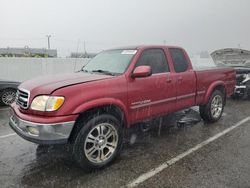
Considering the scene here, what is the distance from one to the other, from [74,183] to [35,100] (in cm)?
125

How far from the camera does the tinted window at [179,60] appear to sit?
487 cm

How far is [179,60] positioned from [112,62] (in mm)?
1568

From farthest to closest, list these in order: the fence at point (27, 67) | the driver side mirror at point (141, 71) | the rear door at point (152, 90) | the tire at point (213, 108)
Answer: the fence at point (27, 67), the tire at point (213, 108), the rear door at point (152, 90), the driver side mirror at point (141, 71)

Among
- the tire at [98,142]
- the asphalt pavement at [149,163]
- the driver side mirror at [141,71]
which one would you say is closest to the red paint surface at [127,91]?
the driver side mirror at [141,71]

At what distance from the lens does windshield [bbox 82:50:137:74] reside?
13.4 ft

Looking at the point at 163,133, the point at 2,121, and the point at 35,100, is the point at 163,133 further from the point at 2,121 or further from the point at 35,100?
the point at 2,121

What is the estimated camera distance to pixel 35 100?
3.21 meters

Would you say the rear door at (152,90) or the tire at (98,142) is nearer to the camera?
the tire at (98,142)

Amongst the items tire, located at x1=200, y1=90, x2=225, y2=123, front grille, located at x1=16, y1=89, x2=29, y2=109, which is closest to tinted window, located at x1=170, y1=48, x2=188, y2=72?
tire, located at x1=200, y1=90, x2=225, y2=123

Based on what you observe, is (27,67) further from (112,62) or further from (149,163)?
(149,163)

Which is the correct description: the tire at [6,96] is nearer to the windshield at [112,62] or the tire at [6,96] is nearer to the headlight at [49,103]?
the windshield at [112,62]

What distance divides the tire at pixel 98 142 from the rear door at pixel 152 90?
491 mm

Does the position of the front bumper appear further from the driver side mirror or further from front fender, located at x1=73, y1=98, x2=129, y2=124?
the driver side mirror

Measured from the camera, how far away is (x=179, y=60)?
502 cm
